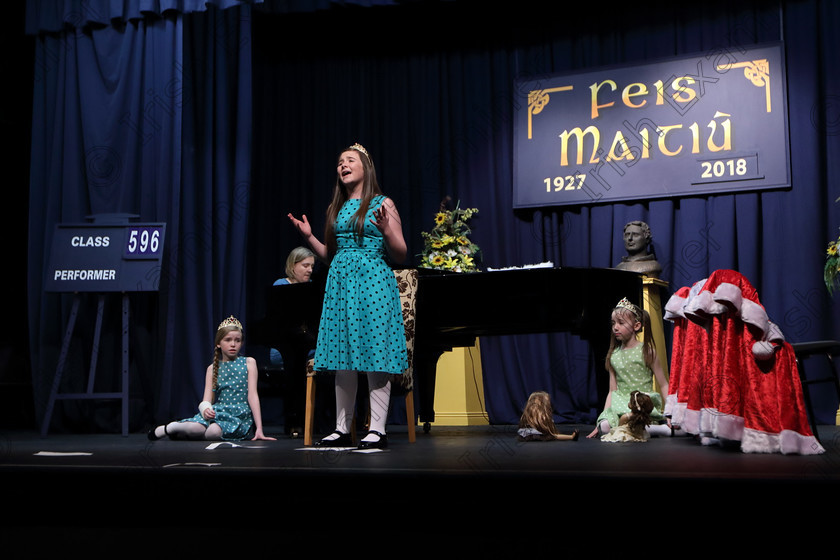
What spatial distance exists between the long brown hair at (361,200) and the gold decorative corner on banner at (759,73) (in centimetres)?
372

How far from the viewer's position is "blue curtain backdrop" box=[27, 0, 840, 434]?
6086 mm

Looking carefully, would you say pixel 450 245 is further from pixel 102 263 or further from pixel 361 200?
pixel 361 200

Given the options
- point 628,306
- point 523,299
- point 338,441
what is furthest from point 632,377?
point 338,441

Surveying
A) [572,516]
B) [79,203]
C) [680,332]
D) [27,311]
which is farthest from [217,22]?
[572,516]

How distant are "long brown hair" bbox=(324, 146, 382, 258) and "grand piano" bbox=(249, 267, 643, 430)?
101cm

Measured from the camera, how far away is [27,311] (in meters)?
6.69

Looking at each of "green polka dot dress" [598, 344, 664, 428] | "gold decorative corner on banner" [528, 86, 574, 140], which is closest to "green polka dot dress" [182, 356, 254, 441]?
"green polka dot dress" [598, 344, 664, 428]

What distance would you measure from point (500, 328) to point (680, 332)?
96 cm

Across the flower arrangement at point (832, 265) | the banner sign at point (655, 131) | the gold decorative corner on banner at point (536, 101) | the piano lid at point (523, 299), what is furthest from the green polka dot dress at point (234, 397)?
the flower arrangement at point (832, 265)

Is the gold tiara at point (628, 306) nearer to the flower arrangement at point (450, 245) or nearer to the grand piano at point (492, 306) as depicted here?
the grand piano at point (492, 306)

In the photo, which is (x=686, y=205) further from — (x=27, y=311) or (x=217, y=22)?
(x=27, y=311)

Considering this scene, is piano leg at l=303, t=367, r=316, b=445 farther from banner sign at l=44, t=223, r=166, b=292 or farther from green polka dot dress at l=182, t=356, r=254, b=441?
banner sign at l=44, t=223, r=166, b=292

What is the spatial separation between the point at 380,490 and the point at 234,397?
8.19 ft

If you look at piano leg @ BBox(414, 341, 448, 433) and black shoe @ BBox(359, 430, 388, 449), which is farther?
piano leg @ BBox(414, 341, 448, 433)
